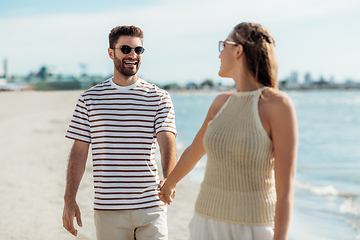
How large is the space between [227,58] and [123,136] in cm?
96

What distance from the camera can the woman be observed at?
190cm

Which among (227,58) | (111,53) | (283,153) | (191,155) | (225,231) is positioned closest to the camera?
(283,153)

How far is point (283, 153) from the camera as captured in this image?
189 cm

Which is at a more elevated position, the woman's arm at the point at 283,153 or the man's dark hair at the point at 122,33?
the man's dark hair at the point at 122,33

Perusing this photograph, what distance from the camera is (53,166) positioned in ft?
34.5

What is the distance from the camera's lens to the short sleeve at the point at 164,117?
283cm

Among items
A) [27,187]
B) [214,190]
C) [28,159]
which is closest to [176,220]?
[27,187]

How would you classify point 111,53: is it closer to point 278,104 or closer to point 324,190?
point 278,104

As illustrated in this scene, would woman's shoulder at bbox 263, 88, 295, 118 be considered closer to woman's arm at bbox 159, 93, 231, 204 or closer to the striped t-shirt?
woman's arm at bbox 159, 93, 231, 204

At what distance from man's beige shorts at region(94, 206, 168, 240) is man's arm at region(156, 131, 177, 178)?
0.27m

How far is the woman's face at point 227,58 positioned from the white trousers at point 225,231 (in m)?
0.74

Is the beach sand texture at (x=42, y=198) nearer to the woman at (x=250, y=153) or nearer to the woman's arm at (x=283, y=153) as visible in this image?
the woman at (x=250, y=153)

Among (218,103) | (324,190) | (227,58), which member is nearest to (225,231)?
(218,103)

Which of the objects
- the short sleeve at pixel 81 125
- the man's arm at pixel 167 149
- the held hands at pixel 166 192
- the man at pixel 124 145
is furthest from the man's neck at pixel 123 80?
the held hands at pixel 166 192
